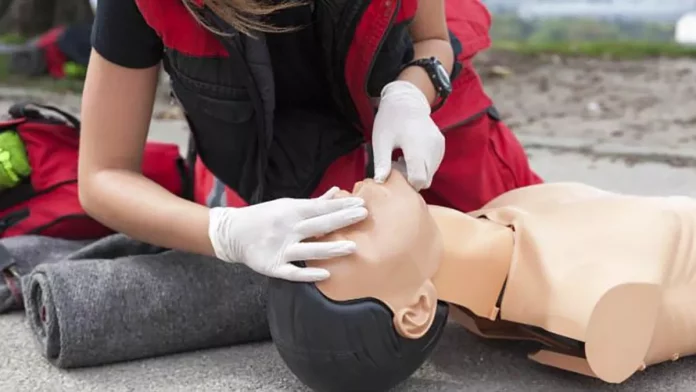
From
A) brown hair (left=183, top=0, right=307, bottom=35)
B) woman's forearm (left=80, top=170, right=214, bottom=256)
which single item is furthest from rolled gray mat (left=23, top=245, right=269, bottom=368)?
brown hair (left=183, top=0, right=307, bottom=35)

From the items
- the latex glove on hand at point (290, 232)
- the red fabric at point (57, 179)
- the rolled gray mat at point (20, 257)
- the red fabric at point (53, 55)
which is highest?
the latex glove on hand at point (290, 232)

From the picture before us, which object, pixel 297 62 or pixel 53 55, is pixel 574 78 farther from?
pixel 297 62

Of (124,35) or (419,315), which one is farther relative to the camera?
(124,35)

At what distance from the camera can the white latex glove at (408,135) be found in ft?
3.14

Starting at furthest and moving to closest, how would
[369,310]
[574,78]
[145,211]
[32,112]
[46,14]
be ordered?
[46,14] → [574,78] → [32,112] → [145,211] → [369,310]

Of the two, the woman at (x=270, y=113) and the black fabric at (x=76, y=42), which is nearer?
the woman at (x=270, y=113)

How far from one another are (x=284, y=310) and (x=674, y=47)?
325 centimetres

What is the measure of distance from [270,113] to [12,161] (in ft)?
1.49

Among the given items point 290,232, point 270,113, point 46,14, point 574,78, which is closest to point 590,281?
point 290,232

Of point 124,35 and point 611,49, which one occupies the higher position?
point 124,35

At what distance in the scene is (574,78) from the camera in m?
3.17

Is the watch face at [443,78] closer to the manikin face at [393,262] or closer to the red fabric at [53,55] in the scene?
the manikin face at [393,262]

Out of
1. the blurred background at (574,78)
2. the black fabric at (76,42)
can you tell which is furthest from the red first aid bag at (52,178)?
the black fabric at (76,42)

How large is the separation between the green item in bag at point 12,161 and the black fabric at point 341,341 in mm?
599
